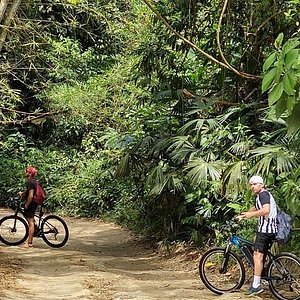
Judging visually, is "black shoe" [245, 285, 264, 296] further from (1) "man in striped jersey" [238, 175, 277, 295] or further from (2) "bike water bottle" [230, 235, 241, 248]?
(2) "bike water bottle" [230, 235, 241, 248]

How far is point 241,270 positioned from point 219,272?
0.43 meters

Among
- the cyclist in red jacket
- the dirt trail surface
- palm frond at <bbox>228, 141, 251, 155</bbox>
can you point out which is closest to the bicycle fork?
the dirt trail surface

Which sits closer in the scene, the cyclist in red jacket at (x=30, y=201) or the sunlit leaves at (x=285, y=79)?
the sunlit leaves at (x=285, y=79)

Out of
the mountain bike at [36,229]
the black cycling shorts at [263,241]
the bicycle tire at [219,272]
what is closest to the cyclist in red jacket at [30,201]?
the mountain bike at [36,229]

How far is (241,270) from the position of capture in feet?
24.1

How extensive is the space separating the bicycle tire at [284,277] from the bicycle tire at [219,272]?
49 cm

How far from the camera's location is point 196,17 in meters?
10.8

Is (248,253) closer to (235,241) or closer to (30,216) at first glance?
(235,241)

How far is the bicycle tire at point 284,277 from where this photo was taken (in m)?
6.86

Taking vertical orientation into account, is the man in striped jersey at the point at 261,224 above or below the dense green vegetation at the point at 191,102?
below

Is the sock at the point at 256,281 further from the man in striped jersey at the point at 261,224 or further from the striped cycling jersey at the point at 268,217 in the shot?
the striped cycling jersey at the point at 268,217

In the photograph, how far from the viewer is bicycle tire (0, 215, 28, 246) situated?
1189 centimetres

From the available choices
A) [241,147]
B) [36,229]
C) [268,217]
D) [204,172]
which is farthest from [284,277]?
[36,229]

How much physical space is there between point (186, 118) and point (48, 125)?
12192mm
